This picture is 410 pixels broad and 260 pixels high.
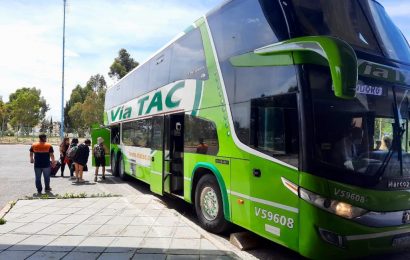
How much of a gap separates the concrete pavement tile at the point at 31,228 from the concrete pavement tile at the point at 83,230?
1.97 feet

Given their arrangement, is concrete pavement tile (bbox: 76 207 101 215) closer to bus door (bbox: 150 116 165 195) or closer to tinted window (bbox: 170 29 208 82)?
bus door (bbox: 150 116 165 195)

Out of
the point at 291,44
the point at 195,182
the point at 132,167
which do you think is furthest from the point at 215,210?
the point at 132,167

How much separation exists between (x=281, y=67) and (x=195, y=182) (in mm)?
3410

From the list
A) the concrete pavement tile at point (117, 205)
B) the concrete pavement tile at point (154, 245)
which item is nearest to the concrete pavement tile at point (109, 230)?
the concrete pavement tile at point (154, 245)

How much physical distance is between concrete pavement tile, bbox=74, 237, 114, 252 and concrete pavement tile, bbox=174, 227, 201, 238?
1.12m

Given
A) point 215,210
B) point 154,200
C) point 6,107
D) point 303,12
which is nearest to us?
point 303,12

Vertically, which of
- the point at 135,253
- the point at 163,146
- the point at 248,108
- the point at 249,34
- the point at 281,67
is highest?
the point at 249,34

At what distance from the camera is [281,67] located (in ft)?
16.2

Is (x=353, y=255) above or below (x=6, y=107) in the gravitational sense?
below

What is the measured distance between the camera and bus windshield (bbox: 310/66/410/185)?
4.52 meters

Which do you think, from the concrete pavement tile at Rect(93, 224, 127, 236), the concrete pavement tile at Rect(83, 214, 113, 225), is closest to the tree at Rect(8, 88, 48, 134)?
the concrete pavement tile at Rect(83, 214, 113, 225)

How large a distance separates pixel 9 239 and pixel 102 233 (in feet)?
4.72

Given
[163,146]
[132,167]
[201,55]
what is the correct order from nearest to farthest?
[201,55]
[163,146]
[132,167]

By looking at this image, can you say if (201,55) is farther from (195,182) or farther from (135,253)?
(135,253)
